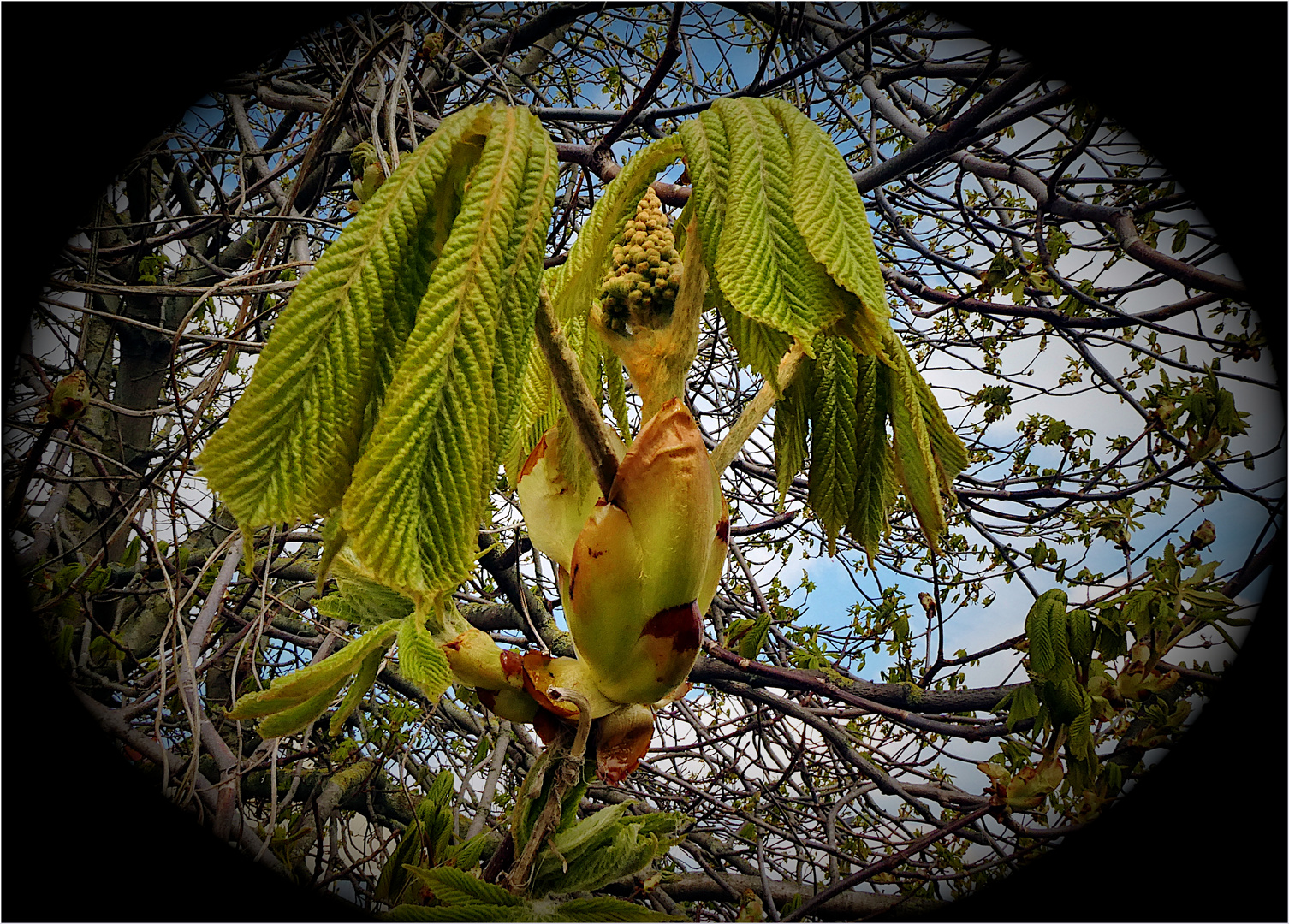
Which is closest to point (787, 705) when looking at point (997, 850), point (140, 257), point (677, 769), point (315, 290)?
point (997, 850)

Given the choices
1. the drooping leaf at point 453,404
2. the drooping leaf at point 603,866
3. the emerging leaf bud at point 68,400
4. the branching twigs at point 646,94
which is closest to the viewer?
the drooping leaf at point 453,404

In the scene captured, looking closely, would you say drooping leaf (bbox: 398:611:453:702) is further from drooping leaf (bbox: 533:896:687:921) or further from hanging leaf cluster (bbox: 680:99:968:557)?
hanging leaf cluster (bbox: 680:99:968:557)

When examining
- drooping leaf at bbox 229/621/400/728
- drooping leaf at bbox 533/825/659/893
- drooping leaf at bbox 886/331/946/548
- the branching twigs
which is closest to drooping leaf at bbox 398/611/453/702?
drooping leaf at bbox 229/621/400/728

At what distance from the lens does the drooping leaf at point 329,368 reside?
42cm

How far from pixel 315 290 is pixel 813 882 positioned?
1615 mm

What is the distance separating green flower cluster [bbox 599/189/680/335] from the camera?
0.66 meters

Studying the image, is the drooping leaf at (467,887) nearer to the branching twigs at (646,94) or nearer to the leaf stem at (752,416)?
the leaf stem at (752,416)

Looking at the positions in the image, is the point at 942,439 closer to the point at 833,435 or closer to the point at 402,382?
the point at 833,435

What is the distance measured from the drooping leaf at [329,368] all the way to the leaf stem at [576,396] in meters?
0.10

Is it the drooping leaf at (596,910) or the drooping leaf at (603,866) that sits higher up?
the drooping leaf at (603,866)

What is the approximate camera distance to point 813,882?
5.17 feet

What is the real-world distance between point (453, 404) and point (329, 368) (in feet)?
0.27

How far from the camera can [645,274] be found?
2.16ft

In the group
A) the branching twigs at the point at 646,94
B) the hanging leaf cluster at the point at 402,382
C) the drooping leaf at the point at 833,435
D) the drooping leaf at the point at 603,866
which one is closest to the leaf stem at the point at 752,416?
the drooping leaf at the point at 833,435
